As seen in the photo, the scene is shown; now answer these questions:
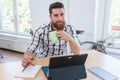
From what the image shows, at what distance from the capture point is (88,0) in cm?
315

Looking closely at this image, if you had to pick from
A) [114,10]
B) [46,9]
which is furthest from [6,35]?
[114,10]

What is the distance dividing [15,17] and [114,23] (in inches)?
104

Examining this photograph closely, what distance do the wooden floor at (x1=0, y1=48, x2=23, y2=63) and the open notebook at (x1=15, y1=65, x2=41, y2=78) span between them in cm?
253

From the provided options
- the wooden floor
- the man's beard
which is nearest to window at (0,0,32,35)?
A: the wooden floor

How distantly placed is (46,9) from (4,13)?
5.62 ft

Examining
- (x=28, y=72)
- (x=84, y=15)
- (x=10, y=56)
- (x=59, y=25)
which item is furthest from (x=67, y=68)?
(x=10, y=56)

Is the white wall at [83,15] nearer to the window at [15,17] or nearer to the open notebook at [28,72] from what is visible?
the window at [15,17]

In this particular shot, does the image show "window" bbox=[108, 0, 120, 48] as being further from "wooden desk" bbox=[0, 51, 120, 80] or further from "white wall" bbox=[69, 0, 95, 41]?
"wooden desk" bbox=[0, 51, 120, 80]

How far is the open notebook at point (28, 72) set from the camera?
5.00 feet

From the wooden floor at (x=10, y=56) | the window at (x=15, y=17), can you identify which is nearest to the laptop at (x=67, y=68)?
the wooden floor at (x=10, y=56)

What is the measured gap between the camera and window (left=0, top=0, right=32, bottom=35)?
4570mm

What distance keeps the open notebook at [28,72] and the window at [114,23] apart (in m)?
2.10

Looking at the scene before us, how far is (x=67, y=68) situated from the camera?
1.41m

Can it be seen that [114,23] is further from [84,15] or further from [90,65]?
[90,65]
